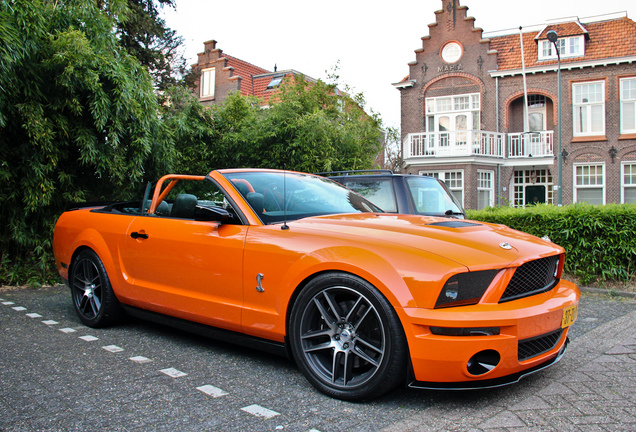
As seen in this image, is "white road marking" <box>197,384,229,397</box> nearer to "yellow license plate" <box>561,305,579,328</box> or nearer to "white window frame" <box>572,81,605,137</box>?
"yellow license plate" <box>561,305,579,328</box>

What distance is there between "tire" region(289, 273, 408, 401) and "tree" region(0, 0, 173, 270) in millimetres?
5294

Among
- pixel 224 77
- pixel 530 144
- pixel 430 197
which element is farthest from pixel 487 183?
pixel 430 197

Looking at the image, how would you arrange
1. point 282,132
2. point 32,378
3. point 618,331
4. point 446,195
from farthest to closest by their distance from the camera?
point 282,132 → point 446,195 → point 618,331 → point 32,378

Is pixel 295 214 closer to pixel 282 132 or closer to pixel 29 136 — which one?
pixel 29 136

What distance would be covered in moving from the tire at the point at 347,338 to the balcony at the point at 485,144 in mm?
22202

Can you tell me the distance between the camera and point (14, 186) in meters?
7.03

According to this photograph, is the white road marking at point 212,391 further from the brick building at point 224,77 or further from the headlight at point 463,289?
the brick building at point 224,77

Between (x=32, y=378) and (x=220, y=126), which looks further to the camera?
(x=220, y=126)

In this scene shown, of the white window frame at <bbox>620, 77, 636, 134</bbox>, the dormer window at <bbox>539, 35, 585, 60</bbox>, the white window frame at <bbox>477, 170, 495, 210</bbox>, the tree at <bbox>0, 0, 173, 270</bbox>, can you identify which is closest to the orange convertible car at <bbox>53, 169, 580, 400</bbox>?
the tree at <bbox>0, 0, 173, 270</bbox>

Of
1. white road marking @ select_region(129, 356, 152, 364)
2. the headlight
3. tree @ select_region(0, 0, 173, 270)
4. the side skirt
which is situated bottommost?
white road marking @ select_region(129, 356, 152, 364)

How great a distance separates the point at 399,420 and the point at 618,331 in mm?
3321

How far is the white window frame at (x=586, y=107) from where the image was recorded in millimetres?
23545

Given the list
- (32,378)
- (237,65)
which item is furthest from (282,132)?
(237,65)

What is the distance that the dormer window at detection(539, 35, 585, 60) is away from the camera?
944 inches
